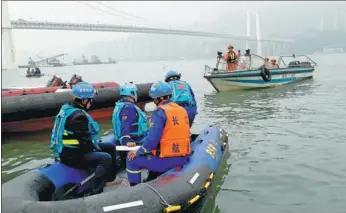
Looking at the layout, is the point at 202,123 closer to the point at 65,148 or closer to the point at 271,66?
the point at 65,148

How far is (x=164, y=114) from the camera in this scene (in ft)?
12.7

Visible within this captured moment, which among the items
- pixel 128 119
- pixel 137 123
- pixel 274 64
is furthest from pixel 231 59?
pixel 128 119

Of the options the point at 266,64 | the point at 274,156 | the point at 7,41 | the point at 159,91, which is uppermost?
the point at 7,41

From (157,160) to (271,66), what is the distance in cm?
1445

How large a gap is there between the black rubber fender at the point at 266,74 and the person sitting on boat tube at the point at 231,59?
1.29 meters

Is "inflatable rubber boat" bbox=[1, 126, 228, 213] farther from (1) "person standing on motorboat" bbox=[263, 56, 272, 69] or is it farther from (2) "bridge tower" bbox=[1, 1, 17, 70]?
(2) "bridge tower" bbox=[1, 1, 17, 70]

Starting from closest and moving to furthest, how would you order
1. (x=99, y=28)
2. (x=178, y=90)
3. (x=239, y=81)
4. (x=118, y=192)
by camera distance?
1. (x=118, y=192)
2. (x=178, y=90)
3. (x=239, y=81)
4. (x=99, y=28)

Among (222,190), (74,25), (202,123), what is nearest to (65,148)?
(222,190)

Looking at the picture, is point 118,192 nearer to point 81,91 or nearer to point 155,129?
point 155,129

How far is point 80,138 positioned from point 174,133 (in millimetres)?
1058

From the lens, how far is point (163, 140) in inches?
156

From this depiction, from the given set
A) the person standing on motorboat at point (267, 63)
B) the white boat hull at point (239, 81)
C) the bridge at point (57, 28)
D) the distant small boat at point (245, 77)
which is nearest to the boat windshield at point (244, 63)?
the distant small boat at point (245, 77)

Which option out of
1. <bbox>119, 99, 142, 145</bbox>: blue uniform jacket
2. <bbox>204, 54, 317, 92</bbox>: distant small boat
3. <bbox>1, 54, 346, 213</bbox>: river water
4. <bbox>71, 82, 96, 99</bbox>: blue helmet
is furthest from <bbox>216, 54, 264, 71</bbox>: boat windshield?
<bbox>71, 82, 96, 99</bbox>: blue helmet

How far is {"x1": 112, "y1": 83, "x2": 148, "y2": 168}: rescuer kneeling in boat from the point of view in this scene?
14.9ft
